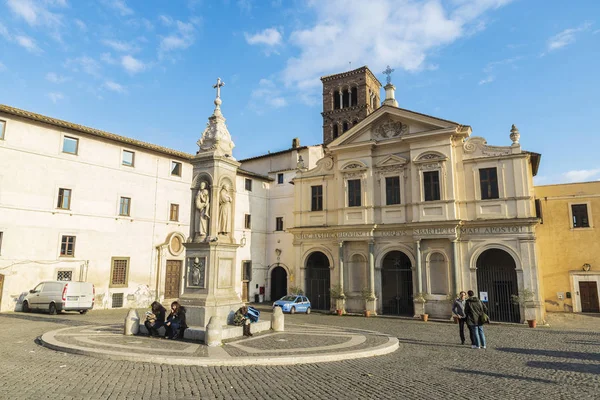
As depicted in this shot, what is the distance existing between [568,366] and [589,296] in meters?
19.4

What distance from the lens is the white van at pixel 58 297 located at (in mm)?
19969

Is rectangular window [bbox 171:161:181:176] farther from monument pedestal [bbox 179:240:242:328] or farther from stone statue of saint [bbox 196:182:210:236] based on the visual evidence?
monument pedestal [bbox 179:240:242:328]

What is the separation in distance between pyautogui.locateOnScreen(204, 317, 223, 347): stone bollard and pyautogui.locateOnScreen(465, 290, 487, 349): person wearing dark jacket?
7673 millimetres

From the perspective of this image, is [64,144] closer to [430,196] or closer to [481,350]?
[430,196]

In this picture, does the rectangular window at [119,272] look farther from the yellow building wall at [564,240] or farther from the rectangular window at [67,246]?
the yellow building wall at [564,240]

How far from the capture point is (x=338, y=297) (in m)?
24.7

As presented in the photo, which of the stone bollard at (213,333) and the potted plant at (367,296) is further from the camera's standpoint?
the potted plant at (367,296)

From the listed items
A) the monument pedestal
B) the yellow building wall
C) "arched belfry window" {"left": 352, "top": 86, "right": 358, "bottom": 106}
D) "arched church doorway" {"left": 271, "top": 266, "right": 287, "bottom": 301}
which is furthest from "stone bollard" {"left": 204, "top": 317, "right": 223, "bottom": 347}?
"arched belfry window" {"left": 352, "top": 86, "right": 358, "bottom": 106}

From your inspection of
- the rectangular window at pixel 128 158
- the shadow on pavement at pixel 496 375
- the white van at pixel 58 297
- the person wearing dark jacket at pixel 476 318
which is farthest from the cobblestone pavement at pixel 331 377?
the rectangular window at pixel 128 158

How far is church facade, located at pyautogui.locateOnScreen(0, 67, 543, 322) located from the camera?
21.2m

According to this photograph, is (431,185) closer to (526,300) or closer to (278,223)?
(526,300)

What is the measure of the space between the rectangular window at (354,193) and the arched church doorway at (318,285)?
4.68 metres

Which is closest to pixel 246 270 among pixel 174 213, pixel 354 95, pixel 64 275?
pixel 174 213

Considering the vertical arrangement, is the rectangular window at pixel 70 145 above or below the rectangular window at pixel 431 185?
above
